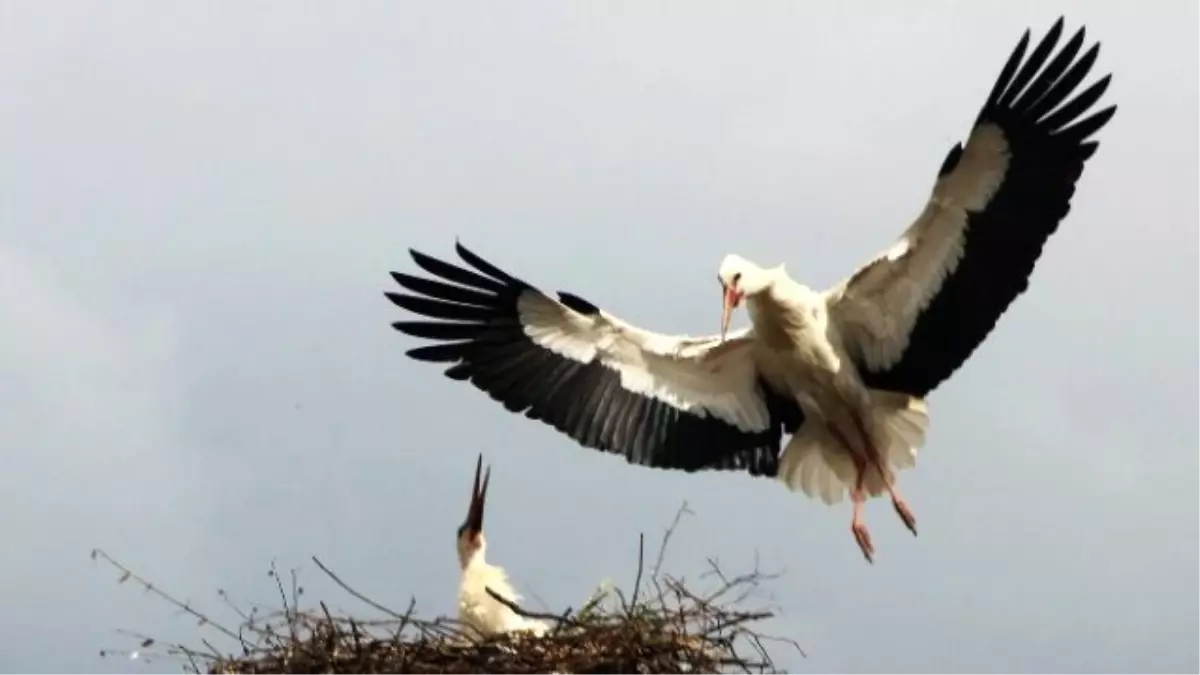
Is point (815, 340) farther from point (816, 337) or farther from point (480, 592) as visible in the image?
point (480, 592)

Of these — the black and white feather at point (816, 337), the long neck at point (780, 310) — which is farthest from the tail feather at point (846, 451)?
the long neck at point (780, 310)

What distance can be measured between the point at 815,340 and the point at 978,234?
682 millimetres

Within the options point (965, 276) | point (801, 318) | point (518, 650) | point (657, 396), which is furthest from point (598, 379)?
point (518, 650)

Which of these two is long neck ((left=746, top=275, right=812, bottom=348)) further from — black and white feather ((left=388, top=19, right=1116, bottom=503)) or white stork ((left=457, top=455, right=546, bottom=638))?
white stork ((left=457, top=455, right=546, bottom=638))

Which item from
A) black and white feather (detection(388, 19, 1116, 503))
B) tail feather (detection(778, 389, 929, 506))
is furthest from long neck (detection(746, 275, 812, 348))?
tail feather (detection(778, 389, 929, 506))

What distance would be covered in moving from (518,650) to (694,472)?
6.26 feet

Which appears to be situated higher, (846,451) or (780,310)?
(780,310)

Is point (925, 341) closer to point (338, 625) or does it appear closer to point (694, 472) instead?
point (694, 472)

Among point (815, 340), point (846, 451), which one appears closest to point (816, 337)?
point (815, 340)

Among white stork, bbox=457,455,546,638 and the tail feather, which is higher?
the tail feather

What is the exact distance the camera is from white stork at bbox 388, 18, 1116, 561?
7598mm

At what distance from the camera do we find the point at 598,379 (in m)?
8.32

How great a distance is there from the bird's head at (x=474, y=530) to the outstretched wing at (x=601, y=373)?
1.08ft

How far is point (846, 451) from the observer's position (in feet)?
27.1
